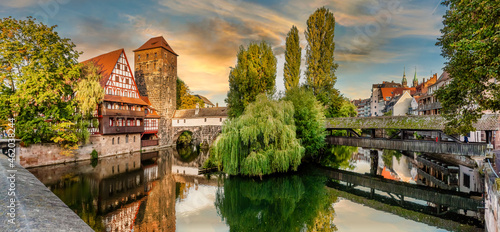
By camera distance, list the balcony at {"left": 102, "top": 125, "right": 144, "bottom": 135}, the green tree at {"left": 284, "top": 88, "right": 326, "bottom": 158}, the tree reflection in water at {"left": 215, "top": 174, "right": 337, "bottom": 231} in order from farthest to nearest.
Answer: the balcony at {"left": 102, "top": 125, "right": 144, "bottom": 135} → the green tree at {"left": 284, "top": 88, "right": 326, "bottom": 158} → the tree reflection in water at {"left": 215, "top": 174, "right": 337, "bottom": 231}

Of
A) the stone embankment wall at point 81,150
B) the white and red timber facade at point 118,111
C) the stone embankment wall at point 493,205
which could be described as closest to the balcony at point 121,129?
the white and red timber facade at point 118,111

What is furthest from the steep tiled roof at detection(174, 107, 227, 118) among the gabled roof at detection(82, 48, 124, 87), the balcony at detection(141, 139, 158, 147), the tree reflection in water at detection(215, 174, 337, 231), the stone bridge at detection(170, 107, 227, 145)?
the tree reflection in water at detection(215, 174, 337, 231)

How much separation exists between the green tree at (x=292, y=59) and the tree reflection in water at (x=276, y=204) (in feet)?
40.8

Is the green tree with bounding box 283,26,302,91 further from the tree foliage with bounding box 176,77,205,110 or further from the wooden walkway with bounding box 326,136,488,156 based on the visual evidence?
the tree foliage with bounding box 176,77,205,110

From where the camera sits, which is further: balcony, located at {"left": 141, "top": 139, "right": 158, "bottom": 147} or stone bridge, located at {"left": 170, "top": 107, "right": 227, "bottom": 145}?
stone bridge, located at {"left": 170, "top": 107, "right": 227, "bottom": 145}

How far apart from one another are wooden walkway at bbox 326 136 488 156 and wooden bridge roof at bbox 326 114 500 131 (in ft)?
A: 2.82

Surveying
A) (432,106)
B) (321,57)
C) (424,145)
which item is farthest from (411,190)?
(432,106)

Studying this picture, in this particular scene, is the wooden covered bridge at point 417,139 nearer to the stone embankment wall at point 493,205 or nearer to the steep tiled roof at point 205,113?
the stone embankment wall at point 493,205

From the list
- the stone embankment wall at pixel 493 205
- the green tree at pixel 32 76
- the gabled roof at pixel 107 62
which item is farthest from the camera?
the gabled roof at pixel 107 62

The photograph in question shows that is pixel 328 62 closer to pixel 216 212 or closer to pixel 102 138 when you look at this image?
pixel 216 212

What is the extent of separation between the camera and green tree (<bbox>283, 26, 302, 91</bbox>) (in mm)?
23953

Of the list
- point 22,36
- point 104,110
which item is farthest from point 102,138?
point 22,36

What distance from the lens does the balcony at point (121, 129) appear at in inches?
800

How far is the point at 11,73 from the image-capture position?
1478cm
